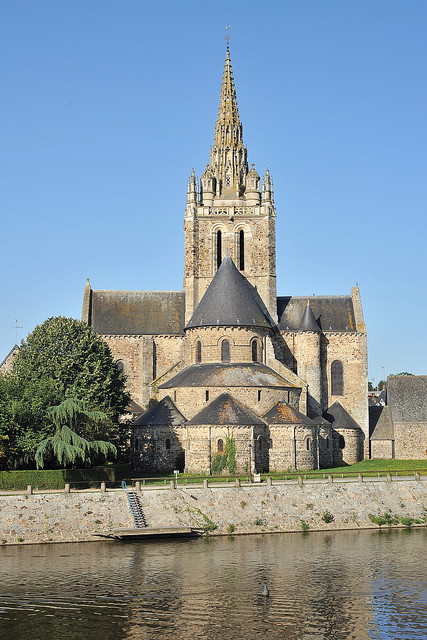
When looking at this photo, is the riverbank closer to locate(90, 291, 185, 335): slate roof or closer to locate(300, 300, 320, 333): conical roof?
locate(300, 300, 320, 333): conical roof

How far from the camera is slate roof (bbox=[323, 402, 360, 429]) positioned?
213 ft

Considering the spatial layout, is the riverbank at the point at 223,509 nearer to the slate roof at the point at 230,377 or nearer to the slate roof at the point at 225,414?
the slate roof at the point at 225,414

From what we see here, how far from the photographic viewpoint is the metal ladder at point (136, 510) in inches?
1465

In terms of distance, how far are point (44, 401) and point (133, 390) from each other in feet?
80.9

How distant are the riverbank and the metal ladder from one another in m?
0.22

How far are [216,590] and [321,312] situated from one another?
44031 mm

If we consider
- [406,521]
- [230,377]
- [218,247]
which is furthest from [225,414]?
[218,247]

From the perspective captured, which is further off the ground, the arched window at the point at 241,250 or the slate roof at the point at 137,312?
the arched window at the point at 241,250

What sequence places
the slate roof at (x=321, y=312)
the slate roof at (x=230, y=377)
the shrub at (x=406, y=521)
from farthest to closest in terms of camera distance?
the slate roof at (x=321, y=312)
the slate roof at (x=230, y=377)
the shrub at (x=406, y=521)

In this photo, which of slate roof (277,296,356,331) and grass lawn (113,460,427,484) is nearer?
grass lawn (113,460,427,484)

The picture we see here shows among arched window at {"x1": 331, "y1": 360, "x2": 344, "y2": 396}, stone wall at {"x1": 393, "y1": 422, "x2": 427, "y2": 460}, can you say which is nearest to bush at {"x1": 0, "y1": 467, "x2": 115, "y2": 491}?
arched window at {"x1": 331, "y1": 360, "x2": 344, "y2": 396}

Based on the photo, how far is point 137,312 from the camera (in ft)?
230

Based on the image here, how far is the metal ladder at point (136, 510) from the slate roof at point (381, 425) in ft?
106

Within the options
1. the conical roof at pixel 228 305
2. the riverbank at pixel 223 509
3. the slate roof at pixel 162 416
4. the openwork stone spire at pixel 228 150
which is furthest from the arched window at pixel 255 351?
the riverbank at pixel 223 509
